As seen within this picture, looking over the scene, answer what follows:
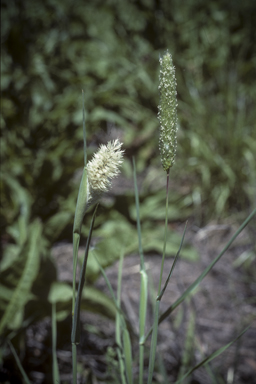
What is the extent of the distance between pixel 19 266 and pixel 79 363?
0.34 meters

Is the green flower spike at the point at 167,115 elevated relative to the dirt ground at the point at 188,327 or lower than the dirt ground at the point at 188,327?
elevated

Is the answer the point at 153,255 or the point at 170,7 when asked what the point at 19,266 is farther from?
the point at 170,7

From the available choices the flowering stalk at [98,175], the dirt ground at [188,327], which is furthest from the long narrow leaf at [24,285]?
the flowering stalk at [98,175]

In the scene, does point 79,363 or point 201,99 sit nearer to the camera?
point 79,363

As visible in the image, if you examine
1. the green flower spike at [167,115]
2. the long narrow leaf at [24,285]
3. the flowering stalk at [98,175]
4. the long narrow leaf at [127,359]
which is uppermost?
the green flower spike at [167,115]

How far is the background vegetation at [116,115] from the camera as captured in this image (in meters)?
1.51

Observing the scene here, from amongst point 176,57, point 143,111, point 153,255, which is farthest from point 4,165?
point 176,57

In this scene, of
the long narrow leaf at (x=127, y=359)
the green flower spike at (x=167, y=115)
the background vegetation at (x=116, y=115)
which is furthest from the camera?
the background vegetation at (x=116, y=115)

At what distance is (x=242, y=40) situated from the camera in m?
2.27

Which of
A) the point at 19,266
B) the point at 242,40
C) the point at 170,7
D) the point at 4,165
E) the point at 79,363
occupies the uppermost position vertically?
the point at 170,7

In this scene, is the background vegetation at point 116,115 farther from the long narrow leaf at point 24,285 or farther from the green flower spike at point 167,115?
the green flower spike at point 167,115

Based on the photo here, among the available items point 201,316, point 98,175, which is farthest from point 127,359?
point 201,316

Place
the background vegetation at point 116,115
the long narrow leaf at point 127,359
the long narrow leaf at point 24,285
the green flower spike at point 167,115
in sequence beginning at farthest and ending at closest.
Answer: the background vegetation at point 116,115
the long narrow leaf at point 24,285
the long narrow leaf at point 127,359
the green flower spike at point 167,115

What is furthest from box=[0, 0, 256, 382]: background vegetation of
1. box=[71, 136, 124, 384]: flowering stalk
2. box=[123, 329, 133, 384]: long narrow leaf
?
box=[71, 136, 124, 384]: flowering stalk
